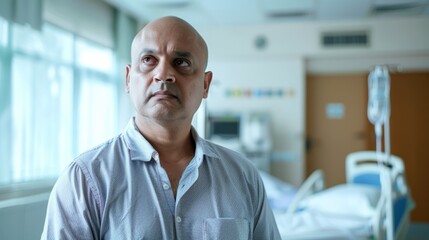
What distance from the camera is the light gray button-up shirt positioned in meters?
1.01

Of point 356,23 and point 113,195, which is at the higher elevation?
point 356,23

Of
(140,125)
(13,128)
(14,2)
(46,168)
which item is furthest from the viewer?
(46,168)

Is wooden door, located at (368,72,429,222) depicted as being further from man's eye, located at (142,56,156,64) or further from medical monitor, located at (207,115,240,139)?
man's eye, located at (142,56,156,64)

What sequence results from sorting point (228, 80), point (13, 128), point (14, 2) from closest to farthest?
point (14, 2) < point (13, 128) < point (228, 80)

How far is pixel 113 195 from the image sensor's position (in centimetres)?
106

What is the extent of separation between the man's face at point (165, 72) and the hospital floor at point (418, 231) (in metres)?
4.91

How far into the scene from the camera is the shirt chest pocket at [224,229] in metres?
1.12

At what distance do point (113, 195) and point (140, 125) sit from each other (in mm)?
233

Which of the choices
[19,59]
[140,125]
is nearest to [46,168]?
[19,59]

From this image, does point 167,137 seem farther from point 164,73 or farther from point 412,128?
point 412,128

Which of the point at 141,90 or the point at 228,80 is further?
the point at 228,80

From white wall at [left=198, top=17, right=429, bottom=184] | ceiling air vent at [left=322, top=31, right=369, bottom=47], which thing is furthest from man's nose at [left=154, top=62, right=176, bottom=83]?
ceiling air vent at [left=322, top=31, right=369, bottom=47]

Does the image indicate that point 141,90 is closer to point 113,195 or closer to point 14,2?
point 113,195

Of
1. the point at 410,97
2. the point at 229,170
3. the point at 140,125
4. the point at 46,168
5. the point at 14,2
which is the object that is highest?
the point at 14,2
